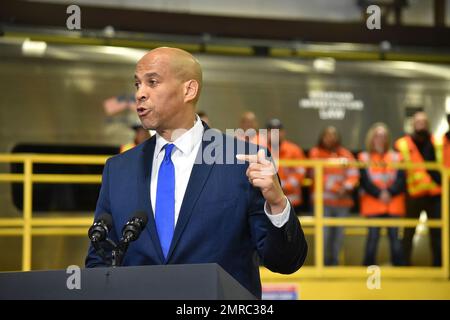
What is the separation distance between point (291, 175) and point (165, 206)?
5865 mm

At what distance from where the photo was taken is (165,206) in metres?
3.14

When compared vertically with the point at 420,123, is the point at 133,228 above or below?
below

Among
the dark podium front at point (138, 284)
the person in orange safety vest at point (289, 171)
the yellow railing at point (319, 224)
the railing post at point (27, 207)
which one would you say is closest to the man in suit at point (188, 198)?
the dark podium front at point (138, 284)

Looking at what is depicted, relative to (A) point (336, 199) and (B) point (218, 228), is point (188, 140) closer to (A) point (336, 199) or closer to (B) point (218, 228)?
(B) point (218, 228)

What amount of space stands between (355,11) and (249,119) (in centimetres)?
419

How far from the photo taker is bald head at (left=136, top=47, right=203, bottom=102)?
125 inches

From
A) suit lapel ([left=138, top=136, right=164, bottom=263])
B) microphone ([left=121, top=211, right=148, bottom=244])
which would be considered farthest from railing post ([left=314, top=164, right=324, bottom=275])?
microphone ([left=121, top=211, right=148, bottom=244])

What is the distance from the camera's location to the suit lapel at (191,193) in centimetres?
306

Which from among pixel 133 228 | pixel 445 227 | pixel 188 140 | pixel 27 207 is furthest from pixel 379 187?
pixel 133 228

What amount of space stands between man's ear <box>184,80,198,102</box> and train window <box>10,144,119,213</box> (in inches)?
229
